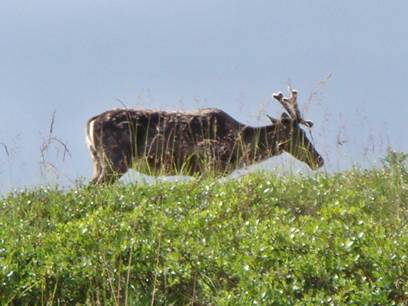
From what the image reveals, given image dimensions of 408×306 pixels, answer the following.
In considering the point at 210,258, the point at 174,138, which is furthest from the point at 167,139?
the point at 210,258

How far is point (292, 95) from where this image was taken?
14727mm

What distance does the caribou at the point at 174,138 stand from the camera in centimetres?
1345

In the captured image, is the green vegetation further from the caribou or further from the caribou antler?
the caribou antler

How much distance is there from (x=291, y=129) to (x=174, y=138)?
205cm

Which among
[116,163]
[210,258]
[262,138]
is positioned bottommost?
[210,258]

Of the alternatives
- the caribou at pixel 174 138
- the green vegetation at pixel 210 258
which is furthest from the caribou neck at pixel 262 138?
the green vegetation at pixel 210 258

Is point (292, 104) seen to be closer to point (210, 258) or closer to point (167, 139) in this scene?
point (167, 139)

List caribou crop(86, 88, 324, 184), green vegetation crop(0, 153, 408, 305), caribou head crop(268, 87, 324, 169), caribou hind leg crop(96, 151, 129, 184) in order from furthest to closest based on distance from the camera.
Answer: caribou head crop(268, 87, 324, 169) < caribou crop(86, 88, 324, 184) < caribou hind leg crop(96, 151, 129, 184) < green vegetation crop(0, 153, 408, 305)

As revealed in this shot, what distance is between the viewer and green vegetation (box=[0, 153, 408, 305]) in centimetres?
654

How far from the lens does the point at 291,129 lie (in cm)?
1488

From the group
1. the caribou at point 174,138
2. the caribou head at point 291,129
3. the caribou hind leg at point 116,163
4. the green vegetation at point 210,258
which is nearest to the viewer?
the green vegetation at point 210,258

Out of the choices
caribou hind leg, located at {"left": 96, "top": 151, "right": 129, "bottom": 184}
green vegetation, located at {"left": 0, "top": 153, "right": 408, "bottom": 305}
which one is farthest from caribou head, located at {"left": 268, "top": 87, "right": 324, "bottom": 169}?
green vegetation, located at {"left": 0, "top": 153, "right": 408, "bottom": 305}

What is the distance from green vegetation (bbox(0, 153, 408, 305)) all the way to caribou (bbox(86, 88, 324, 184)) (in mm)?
5009

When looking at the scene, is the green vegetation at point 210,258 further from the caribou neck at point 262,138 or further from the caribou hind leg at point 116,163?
the caribou neck at point 262,138
